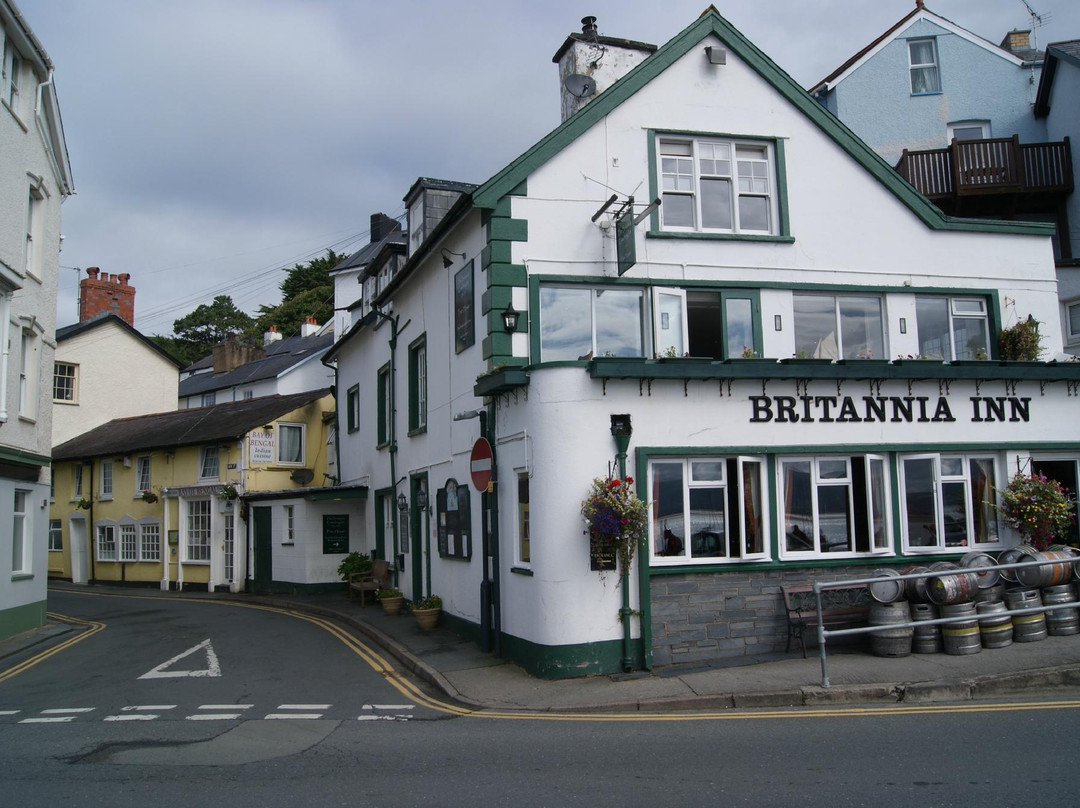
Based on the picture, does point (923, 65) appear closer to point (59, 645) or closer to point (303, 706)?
point (303, 706)

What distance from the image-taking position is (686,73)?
14414 mm

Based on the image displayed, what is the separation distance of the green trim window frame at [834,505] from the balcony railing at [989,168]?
13463mm

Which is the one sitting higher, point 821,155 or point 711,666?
point 821,155

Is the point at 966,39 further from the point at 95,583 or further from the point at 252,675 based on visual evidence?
the point at 95,583

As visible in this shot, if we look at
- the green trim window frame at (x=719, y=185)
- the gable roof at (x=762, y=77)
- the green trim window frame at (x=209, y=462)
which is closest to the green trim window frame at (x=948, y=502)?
the green trim window frame at (x=719, y=185)

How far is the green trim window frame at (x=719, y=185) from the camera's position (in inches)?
560

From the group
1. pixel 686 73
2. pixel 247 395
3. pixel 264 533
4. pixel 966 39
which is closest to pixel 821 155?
pixel 686 73

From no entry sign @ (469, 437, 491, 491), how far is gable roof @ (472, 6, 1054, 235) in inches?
142

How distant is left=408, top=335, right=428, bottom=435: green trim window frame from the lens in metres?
17.5

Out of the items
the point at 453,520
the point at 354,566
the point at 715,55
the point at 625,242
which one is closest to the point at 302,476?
the point at 354,566

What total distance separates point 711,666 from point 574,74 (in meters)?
11.3

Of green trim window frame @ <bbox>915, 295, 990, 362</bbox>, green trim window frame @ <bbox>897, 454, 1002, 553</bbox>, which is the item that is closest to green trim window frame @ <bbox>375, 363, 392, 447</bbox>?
green trim window frame @ <bbox>915, 295, 990, 362</bbox>

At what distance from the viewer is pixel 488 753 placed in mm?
7926

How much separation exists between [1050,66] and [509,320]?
20.3 meters
